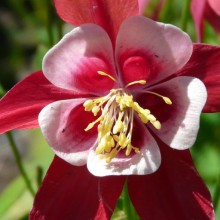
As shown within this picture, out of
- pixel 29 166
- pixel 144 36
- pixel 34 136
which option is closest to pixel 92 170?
pixel 144 36

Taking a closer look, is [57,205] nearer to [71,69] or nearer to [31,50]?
[71,69]

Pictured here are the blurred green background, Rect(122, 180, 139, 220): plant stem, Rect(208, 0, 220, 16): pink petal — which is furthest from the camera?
the blurred green background

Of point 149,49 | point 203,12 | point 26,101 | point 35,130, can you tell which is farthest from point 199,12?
point 35,130

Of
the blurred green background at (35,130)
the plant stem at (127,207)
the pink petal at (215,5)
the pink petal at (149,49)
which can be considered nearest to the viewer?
the pink petal at (149,49)

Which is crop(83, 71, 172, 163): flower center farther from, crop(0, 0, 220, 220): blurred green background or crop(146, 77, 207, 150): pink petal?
crop(0, 0, 220, 220): blurred green background

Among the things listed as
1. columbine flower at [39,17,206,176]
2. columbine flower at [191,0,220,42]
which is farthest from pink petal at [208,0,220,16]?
columbine flower at [39,17,206,176]

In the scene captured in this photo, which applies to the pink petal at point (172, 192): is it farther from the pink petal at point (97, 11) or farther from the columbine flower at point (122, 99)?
the pink petal at point (97, 11)

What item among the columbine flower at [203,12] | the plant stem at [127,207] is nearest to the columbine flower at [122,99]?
the plant stem at [127,207]
